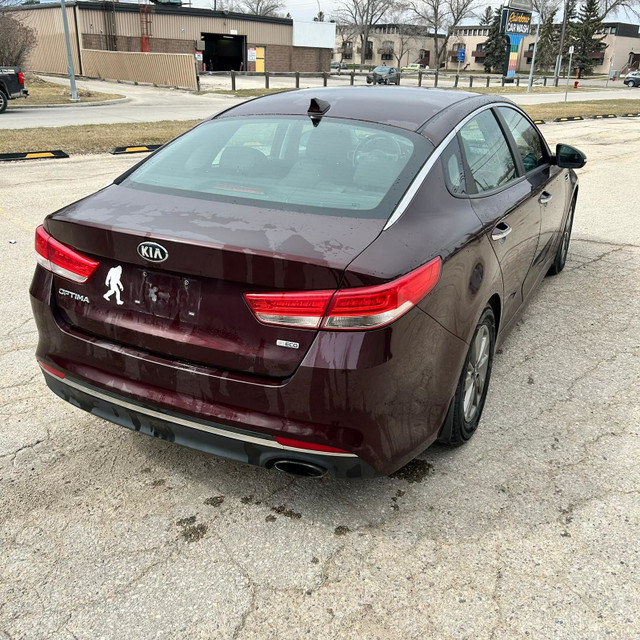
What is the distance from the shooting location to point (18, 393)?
3.54m

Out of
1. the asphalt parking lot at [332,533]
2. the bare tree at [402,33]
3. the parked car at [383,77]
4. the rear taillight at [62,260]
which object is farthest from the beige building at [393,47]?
the rear taillight at [62,260]

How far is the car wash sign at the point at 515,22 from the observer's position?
41.6 metres

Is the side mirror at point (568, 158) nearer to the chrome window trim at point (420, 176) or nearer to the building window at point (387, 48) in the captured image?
the chrome window trim at point (420, 176)

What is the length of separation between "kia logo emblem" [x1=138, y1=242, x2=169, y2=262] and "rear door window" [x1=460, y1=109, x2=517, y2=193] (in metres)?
1.59

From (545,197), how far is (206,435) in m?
2.85

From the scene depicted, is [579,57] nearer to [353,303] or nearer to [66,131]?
[66,131]

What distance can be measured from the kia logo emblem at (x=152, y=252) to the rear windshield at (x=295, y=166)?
0.44 meters

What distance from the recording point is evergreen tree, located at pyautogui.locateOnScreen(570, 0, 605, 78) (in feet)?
272

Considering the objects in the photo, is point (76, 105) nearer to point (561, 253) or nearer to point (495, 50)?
point (561, 253)

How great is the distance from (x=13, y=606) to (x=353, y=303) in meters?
1.54

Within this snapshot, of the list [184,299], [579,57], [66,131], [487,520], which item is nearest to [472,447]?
[487,520]

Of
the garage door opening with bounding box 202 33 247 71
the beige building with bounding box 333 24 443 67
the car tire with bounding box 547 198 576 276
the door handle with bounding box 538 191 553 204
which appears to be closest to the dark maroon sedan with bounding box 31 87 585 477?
the door handle with bounding box 538 191 553 204

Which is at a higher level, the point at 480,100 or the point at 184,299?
the point at 480,100

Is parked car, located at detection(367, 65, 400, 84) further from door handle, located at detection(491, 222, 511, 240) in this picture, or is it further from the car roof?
door handle, located at detection(491, 222, 511, 240)
